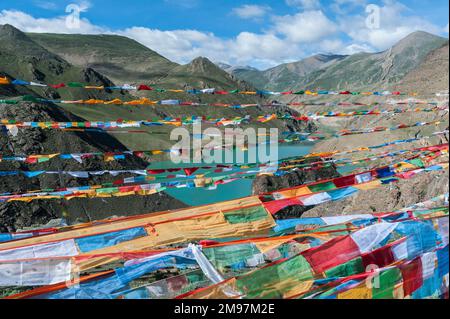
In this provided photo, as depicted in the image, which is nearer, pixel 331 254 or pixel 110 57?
pixel 331 254

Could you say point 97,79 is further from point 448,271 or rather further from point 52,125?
point 448,271

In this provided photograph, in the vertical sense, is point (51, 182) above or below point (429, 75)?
below

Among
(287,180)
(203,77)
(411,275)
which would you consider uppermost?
(203,77)

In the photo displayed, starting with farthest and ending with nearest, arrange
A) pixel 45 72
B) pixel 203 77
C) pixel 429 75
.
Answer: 1. pixel 203 77
2. pixel 45 72
3. pixel 429 75

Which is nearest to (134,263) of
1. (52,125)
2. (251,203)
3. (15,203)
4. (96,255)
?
(96,255)

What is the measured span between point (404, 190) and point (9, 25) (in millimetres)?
183490

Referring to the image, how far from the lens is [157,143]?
50.3m

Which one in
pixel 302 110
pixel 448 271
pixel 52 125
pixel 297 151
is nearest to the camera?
A: pixel 448 271

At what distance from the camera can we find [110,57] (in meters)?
178

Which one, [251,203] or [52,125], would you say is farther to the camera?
[52,125]

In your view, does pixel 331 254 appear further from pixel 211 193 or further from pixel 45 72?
pixel 45 72

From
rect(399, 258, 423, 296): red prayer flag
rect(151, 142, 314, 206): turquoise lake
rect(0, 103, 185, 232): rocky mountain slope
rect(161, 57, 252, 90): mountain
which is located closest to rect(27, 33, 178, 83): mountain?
rect(161, 57, 252, 90): mountain

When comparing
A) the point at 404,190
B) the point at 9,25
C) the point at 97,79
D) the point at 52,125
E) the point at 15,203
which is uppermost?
the point at 9,25

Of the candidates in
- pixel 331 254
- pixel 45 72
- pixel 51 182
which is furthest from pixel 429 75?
pixel 45 72
